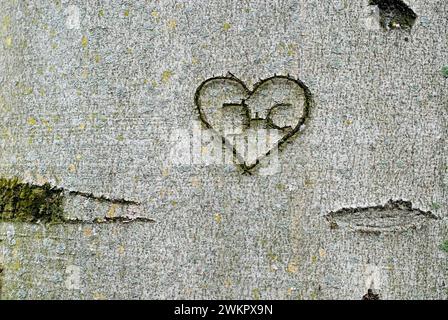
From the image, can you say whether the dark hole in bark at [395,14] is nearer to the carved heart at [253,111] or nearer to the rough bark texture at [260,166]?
the rough bark texture at [260,166]

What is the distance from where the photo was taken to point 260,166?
4.06ft

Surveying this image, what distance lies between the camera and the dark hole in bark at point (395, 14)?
1.26 meters

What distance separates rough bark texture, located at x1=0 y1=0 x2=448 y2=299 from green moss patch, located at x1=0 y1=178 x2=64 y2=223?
0.03 metres

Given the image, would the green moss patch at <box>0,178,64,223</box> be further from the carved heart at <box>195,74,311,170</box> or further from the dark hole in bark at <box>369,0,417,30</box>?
the dark hole in bark at <box>369,0,417,30</box>

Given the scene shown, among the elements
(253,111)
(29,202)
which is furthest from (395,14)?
(29,202)

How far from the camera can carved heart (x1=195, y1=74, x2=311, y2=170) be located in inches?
49.0

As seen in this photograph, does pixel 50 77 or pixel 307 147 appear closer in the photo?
pixel 307 147

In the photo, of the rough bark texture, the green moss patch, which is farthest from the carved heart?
the green moss patch

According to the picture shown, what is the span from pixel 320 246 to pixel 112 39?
60 centimetres

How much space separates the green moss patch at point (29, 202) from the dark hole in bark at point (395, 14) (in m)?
0.76

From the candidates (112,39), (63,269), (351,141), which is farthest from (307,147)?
(63,269)

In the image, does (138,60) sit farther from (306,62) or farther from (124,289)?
(124,289)

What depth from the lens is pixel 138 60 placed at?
1.29 metres
